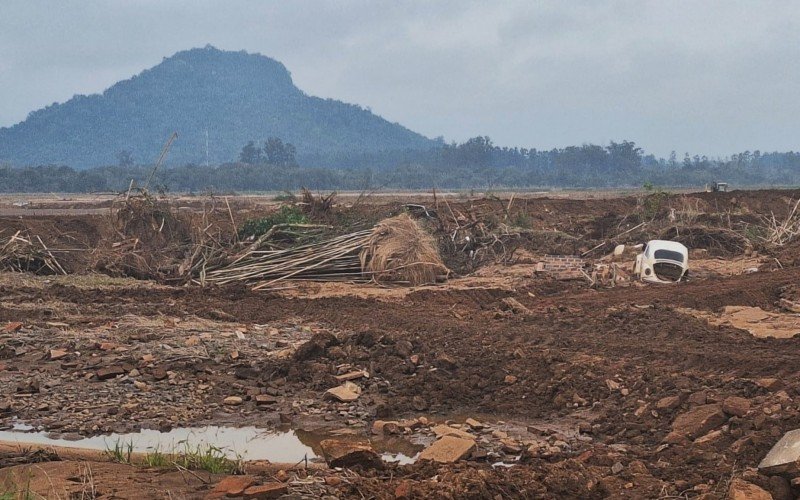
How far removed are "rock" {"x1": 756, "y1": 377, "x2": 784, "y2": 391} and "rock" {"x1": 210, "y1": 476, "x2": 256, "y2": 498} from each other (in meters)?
4.46

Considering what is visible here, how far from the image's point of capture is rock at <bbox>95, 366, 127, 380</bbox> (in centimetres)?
947

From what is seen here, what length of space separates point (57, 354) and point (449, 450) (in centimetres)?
544

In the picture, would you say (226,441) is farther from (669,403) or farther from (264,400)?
(669,403)

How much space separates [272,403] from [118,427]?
57.8 inches

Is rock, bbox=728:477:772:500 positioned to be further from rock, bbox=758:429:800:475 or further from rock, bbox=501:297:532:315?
rock, bbox=501:297:532:315

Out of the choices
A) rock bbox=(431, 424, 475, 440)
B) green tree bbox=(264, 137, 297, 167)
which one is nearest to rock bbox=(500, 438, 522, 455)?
rock bbox=(431, 424, 475, 440)

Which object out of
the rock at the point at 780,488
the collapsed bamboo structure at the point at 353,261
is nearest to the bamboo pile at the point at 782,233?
the collapsed bamboo structure at the point at 353,261

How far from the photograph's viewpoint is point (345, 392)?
9203 millimetres

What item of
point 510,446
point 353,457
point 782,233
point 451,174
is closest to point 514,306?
point 510,446

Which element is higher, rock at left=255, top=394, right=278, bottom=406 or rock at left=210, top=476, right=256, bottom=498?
rock at left=210, top=476, right=256, bottom=498

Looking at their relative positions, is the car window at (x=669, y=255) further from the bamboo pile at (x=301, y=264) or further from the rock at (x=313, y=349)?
the rock at (x=313, y=349)

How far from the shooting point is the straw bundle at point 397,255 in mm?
17188

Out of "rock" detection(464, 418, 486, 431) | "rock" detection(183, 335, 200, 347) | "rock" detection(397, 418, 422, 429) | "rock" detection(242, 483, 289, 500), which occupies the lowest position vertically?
"rock" detection(397, 418, 422, 429)

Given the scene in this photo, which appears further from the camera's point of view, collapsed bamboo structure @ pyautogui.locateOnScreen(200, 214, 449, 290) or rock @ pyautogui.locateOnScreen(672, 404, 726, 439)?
collapsed bamboo structure @ pyautogui.locateOnScreen(200, 214, 449, 290)
